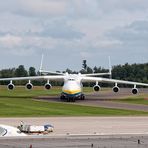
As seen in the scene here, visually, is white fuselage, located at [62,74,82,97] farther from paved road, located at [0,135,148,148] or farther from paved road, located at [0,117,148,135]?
paved road, located at [0,135,148,148]

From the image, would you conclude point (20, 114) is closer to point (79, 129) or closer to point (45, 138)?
point (79, 129)

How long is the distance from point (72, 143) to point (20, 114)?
2635 centimetres

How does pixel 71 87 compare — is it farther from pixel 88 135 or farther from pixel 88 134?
pixel 88 135

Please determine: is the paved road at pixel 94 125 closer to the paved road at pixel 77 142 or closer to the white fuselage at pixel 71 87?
the paved road at pixel 77 142

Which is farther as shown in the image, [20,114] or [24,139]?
[20,114]

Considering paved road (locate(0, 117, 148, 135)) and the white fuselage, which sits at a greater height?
the white fuselage

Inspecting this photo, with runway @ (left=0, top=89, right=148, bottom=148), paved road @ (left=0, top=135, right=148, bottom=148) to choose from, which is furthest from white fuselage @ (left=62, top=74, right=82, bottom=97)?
paved road @ (left=0, top=135, right=148, bottom=148)

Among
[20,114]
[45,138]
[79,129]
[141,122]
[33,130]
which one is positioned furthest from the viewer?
[20,114]

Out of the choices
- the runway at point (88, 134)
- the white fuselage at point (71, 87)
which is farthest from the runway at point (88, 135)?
the white fuselage at point (71, 87)

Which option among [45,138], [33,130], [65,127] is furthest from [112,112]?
[45,138]

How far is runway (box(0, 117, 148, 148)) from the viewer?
1204 inches

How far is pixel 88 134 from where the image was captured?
38.1 m

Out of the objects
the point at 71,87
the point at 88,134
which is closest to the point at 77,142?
the point at 88,134

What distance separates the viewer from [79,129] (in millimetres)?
42188
